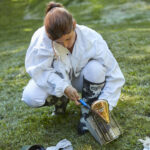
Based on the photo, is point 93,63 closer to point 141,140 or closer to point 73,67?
point 73,67

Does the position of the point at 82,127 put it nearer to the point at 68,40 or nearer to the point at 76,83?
the point at 76,83

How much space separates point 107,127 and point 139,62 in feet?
7.01

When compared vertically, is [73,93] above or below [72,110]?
above

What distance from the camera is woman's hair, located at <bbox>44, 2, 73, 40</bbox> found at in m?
1.88

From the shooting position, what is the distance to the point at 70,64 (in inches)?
86.7

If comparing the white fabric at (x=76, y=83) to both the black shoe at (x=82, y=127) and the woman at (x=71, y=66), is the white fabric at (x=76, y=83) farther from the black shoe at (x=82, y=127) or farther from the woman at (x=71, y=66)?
the black shoe at (x=82, y=127)

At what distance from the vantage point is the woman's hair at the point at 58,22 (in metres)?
1.88

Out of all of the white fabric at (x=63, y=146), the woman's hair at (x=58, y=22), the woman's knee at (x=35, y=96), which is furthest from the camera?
the woman's knee at (x=35, y=96)

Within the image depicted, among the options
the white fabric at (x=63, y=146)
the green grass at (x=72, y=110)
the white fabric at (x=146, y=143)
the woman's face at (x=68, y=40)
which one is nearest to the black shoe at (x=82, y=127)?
the green grass at (x=72, y=110)

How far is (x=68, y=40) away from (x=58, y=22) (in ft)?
0.79

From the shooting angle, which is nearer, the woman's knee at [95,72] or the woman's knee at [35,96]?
the woman's knee at [95,72]

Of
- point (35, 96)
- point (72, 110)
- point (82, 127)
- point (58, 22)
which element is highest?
point (58, 22)

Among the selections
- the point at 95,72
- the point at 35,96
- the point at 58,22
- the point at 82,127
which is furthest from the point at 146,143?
the point at 58,22

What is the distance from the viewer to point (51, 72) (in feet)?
7.13
